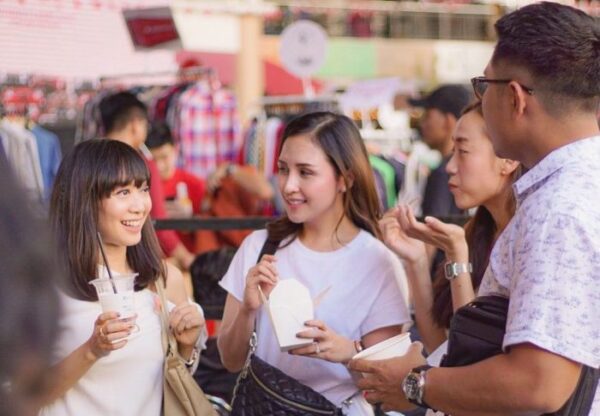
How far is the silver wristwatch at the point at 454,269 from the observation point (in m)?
3.04

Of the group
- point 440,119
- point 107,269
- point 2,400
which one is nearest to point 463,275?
point 107,269

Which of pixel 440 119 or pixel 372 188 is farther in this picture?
pixel 440 119

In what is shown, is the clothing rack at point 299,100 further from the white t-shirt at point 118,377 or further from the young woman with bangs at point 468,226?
the white t-shirt at point 118,377

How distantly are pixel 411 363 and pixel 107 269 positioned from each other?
1.18 m

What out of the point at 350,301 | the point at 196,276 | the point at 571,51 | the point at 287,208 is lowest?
the point at 196,276

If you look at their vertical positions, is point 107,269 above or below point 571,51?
below

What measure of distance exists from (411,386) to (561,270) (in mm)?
462

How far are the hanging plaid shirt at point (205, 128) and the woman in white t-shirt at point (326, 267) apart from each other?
499 cm

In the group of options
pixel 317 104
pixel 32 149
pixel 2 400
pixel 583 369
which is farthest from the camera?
pixel 317 104

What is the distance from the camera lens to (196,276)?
5.09 meters

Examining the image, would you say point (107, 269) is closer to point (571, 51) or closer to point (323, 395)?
point (323, 395)

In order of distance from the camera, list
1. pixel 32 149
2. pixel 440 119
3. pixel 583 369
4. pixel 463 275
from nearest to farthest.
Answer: pixel 583 369
pixel 463 275
pixel 440 119
pixel 32 149

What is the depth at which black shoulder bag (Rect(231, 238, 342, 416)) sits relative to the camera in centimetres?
302

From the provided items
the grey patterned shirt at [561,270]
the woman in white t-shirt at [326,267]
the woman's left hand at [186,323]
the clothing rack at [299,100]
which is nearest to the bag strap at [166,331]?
the woman's left hand at [186,323]
